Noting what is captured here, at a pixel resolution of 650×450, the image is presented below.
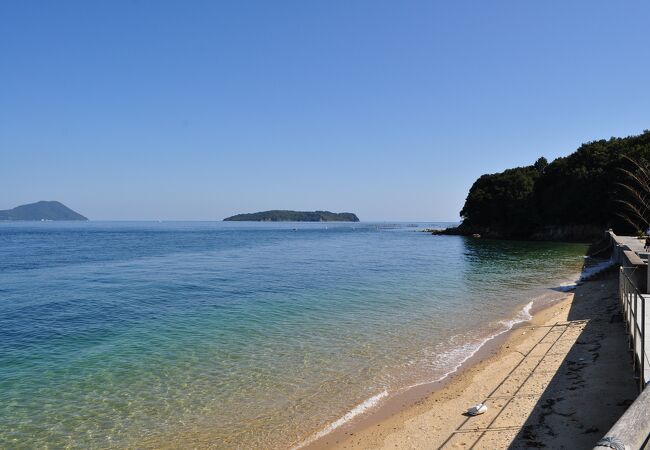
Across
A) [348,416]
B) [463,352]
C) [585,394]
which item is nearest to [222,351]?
[348,416]

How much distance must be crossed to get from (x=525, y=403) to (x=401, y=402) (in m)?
2.71

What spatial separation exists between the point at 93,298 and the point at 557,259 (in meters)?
42.2

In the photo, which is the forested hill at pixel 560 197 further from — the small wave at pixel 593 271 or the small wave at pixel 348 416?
the small wave at pixel 348 416

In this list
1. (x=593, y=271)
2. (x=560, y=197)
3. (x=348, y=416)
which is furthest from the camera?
(x=560, y=197)

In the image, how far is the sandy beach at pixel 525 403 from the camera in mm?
7426

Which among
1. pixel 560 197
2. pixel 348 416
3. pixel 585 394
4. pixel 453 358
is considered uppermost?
pixel 560 197

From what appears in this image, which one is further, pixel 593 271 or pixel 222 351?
pixel 593 271

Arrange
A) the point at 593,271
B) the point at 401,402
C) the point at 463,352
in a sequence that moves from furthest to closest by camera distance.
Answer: the point at 593,271, the point at 463,352, the point at 401,402

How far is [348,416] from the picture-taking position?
9391 mm

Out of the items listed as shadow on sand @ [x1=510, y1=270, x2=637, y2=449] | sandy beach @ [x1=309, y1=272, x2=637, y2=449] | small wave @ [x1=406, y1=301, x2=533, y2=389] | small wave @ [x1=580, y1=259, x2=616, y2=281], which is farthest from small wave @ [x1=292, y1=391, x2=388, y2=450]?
small wave @ [x1=580, y1=259, x2=616, y2=281]

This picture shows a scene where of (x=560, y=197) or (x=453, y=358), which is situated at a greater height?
(x=560, y=197)

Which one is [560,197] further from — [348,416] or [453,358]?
[348,416]

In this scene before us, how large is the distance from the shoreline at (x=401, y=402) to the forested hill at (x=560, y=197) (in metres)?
54.2

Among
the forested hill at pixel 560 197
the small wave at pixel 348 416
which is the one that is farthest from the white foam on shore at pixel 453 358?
the forested hill at pixel 560 197
